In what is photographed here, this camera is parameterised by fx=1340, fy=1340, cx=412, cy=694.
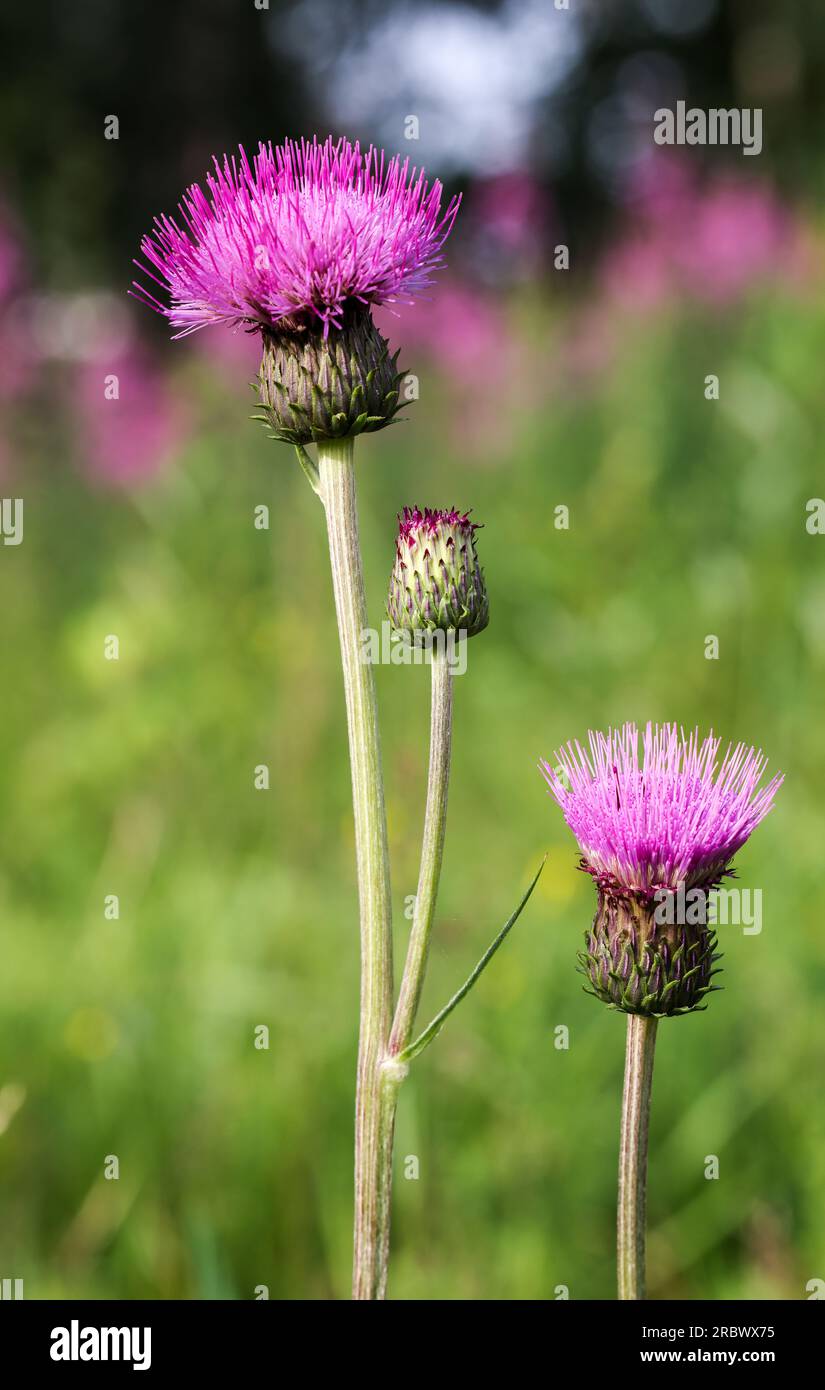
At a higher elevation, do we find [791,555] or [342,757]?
[791,555]

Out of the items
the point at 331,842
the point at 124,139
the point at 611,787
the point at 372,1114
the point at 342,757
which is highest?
the point at 124,139

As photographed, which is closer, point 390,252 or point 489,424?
point 390,252

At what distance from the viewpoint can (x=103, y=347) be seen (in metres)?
7.31

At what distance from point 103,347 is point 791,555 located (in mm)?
4201

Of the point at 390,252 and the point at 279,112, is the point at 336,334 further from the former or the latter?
the point at 279,112

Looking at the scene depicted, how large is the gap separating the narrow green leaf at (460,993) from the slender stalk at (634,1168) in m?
0.22

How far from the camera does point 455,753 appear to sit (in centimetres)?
466

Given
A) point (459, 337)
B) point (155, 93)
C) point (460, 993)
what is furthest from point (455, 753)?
point (155, 93)

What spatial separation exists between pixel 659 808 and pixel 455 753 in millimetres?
3221

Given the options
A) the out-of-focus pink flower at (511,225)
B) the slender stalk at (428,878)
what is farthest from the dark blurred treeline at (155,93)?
the slender stalk at (428,878)

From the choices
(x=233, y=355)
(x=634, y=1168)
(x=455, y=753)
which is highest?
(x=233, y=355)

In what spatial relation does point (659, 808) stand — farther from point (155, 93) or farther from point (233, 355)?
point (155, 93)

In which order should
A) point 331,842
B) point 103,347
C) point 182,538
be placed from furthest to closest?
point 103,347 → point 182,538 → point 331,842

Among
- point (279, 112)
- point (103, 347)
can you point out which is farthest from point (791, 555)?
point (279, 112)
